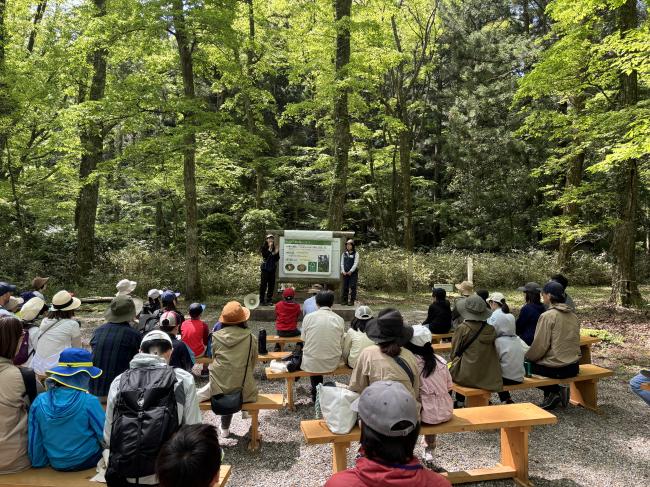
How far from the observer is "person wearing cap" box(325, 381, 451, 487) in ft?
6.04

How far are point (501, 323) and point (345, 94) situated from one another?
9569mm

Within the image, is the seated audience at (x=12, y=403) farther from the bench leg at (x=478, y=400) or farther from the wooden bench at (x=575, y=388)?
the bench leg at (x=478, y=400)

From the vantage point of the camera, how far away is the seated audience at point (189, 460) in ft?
5.35

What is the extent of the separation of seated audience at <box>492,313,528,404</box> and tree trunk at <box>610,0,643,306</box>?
7.41m

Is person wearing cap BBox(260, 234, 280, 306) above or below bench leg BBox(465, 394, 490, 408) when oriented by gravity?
above

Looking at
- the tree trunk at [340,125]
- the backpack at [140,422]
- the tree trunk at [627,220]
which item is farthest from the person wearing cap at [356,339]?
the tree trunk at [627,220]

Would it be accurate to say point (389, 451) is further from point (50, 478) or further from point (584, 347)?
point (584, 347)

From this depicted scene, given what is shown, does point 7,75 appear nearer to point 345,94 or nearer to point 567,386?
point 345,94

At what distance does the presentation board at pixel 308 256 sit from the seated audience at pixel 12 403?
26.6 feet

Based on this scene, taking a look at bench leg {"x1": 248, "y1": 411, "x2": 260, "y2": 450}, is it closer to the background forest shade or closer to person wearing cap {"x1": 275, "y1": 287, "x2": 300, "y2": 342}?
person wearing cap {"x1": 275, "y1": 287, "x2": 300, "y2": 342}

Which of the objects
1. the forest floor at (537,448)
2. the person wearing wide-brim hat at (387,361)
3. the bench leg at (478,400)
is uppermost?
the person wearing wide-brim hat at (387,361)

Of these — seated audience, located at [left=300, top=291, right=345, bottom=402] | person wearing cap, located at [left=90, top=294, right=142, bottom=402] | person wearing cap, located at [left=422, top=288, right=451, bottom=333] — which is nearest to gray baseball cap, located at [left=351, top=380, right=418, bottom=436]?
person wearing cap, located at [left=90, top=294, right=142, bottom=402]

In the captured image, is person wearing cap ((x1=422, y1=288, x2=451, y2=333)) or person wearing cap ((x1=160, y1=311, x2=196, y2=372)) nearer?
person wearing cap ((x1=160, y1=311, x2=196, y2=372))

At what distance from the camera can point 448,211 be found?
2394 cm
